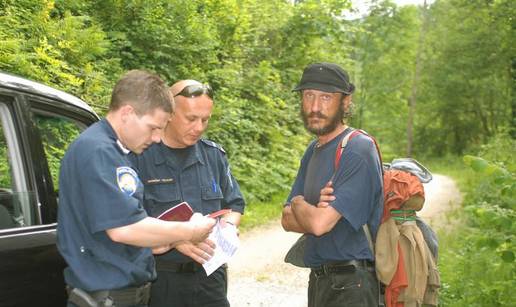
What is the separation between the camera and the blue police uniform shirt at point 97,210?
208 centimetres

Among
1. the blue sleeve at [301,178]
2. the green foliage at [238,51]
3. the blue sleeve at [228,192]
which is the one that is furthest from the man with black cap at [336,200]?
the green foliage at [238,51]

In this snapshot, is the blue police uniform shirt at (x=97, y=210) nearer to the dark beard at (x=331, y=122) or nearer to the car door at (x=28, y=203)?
the car door at (x=28, y=203)

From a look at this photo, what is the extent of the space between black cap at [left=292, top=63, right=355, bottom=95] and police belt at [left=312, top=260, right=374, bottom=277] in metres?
0.96

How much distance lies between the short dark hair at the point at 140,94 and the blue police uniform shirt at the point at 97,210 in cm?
14

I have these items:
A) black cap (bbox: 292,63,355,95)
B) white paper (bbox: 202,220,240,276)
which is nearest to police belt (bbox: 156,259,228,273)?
white paper (bbox: 202,220,240,276)

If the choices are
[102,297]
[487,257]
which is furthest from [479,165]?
[487,257]

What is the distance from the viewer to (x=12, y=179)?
254 centimetres

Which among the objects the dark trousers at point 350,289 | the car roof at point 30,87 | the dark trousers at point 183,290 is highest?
the car roof at point 30,87

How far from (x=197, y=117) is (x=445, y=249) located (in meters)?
7.12

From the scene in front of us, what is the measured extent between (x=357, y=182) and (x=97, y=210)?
1.42m

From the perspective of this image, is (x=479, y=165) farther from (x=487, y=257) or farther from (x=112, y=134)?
(x=487, y=257)

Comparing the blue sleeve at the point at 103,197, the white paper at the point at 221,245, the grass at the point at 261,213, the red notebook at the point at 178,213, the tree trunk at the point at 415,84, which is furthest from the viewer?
the tree trunk at the point at 415,84

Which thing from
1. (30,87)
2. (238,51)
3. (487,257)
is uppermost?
(238,51)

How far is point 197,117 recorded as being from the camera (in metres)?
3.02
